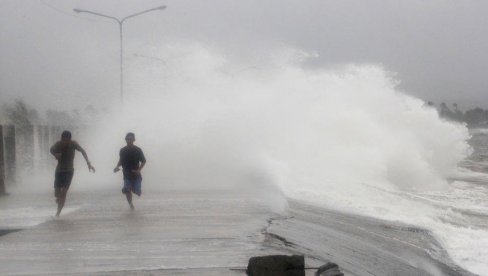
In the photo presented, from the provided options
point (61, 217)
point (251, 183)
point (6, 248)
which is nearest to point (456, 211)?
point (251, 183)

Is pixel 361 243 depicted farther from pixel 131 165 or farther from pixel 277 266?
pixel 277 266

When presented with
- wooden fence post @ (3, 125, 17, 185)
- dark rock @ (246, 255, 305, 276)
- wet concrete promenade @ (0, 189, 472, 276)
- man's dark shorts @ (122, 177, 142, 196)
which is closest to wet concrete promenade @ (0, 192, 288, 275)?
wet concrete promenade @ (0, 189, 472, 276)

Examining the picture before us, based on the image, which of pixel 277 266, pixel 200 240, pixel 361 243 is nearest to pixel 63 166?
pixel 200 240

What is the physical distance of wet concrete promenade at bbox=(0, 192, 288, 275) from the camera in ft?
28.3

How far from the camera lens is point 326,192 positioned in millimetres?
21844

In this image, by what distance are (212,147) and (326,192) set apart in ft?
16.1

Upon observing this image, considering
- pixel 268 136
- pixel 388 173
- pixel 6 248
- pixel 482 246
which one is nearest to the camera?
pixel 6 248

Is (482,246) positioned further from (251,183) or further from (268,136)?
(268,136)

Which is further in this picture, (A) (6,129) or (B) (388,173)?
(B) (388,173)

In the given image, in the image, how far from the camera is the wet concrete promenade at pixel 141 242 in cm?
862

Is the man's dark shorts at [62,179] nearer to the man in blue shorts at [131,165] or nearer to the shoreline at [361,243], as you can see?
the man in blue shorts at [131,165]

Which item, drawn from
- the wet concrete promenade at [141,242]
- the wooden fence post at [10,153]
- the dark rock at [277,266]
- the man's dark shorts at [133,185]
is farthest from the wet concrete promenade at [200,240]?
the wooden fence post at [10,153]

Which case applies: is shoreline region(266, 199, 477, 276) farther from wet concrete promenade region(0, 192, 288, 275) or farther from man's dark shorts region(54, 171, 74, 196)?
man's dark shorts region(54, 171, 74, 196)

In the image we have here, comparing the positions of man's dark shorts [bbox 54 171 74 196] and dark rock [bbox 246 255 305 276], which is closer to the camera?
dark rock [bbox 246 255 305 276]
